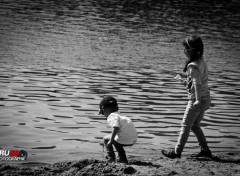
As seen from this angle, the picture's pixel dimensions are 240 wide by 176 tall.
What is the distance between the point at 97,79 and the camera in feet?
49.1

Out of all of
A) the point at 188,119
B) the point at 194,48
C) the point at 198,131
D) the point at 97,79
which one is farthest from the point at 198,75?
the point at 97,79

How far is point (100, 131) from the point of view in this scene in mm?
9742

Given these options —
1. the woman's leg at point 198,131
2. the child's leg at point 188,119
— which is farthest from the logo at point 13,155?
the woman's leg at point 198,131

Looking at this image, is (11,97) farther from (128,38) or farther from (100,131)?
(128,38)

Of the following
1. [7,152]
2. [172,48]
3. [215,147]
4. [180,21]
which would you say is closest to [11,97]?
[7,152]

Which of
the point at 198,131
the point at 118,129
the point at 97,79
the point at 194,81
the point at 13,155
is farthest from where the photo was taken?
the point at 97,79

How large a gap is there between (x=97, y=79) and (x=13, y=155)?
7.14m

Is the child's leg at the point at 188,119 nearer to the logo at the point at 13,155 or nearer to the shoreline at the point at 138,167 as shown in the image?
the shoreline at the point at 138,167

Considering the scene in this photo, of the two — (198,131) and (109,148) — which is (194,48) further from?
(109,148)

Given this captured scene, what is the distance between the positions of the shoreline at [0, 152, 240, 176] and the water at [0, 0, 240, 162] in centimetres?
90

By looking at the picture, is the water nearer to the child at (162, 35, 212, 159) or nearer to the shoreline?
the shoreline

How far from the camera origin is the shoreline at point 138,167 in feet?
21.6

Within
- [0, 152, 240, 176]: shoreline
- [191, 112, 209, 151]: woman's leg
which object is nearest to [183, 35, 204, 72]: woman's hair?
[191, 112, 209, 151]: woman's leg

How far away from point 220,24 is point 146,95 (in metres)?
21.1
